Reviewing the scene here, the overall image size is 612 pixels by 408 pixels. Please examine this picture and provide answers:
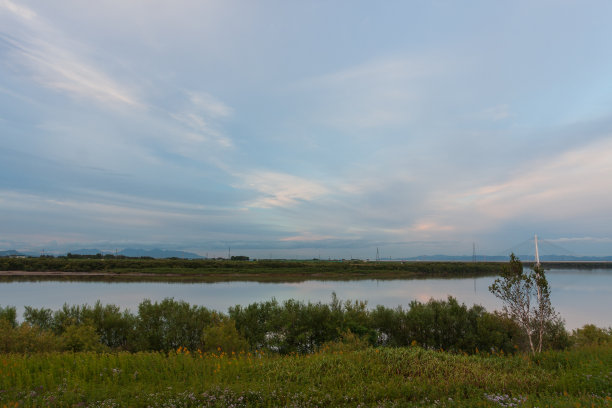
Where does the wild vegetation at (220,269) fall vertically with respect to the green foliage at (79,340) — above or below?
below

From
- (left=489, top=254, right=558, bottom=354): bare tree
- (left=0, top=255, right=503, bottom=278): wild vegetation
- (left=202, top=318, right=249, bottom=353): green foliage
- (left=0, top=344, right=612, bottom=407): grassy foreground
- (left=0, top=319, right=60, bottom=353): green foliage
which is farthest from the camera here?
(left=0, top=255, right=503, bottom=278): wild vegetation

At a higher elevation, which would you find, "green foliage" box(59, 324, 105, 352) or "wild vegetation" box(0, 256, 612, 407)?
"wild vegetation" box(0, 256, 612, 407)

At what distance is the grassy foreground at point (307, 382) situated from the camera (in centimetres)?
546

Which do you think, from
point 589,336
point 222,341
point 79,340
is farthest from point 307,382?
point 589,336

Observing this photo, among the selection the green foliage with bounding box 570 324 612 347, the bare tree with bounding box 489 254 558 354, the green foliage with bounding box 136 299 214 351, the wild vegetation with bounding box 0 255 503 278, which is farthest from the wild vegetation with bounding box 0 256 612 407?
the wild vegetation with bounding box 0 255 503 278

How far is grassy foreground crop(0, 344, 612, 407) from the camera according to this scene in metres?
5.46

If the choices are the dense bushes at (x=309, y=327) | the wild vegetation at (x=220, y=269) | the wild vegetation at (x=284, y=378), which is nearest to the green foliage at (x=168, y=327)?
the dense bushes at (x=309, y=327)

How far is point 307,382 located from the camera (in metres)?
6.48

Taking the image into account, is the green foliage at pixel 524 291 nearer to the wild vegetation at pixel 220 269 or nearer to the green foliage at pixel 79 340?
the green foliage at pixel 79 340

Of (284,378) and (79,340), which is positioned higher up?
(284,378)

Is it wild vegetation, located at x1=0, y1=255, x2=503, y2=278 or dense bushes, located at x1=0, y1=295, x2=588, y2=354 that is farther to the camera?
wild vegetation, located at x1=0, y1=255, x2=503, y2=278

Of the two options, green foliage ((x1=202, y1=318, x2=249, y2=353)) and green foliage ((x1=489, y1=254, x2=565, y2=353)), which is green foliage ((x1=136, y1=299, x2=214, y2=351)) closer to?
green foliage ((x1=202, y1=318, x2=249, y2=353))

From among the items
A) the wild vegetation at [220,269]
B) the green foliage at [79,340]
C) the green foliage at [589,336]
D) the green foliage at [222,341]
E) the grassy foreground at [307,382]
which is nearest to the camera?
the grassy foreground at [307,382]

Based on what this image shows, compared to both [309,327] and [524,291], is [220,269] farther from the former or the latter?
[524,291]
